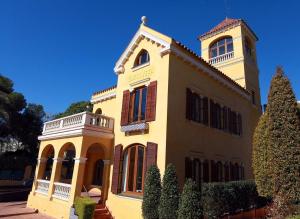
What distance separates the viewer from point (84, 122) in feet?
47.6

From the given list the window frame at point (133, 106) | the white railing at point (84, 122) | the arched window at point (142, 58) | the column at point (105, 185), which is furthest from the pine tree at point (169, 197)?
the arched window at point (142, 58)

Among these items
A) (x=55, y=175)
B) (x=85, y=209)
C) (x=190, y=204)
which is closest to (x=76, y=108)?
(x=55, y=175)

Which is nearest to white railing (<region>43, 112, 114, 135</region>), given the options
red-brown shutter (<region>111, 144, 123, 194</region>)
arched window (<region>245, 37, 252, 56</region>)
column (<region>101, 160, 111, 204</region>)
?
red-brown shutter (<region>111, 144, 123, 194</region>)

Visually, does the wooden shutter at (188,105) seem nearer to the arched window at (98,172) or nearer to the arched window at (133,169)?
the arched window at (133,169)

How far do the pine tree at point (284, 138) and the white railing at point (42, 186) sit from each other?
14649 mm

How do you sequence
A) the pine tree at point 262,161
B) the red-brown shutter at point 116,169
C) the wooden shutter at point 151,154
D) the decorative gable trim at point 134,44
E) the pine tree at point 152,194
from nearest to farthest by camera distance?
the pine tree at point 262,161 → the pine tree at point 152,194 → the wooden shutter at point 151,154 → the red-brown shutter at point 116,169 → the decorative gable trim at point 134,44

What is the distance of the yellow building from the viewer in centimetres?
1300

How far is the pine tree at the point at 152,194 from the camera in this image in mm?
10812

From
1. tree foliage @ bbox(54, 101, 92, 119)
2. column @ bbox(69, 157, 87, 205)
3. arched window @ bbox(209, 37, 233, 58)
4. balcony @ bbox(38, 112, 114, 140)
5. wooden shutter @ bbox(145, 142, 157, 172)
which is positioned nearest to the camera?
wooden shutter @ bbox(145, 142, 157, 172)

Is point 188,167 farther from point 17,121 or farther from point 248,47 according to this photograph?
point 17,121

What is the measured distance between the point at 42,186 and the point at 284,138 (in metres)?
16.2

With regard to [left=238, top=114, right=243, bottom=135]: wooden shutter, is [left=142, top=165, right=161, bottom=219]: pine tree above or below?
below

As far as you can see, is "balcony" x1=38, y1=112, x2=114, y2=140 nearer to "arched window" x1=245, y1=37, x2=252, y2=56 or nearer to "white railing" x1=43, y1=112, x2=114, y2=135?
"white railing" x1=43, y1=112, x2=114, y2=135

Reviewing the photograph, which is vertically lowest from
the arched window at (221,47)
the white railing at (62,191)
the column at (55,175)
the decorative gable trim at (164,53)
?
the white railing at (62,191)
